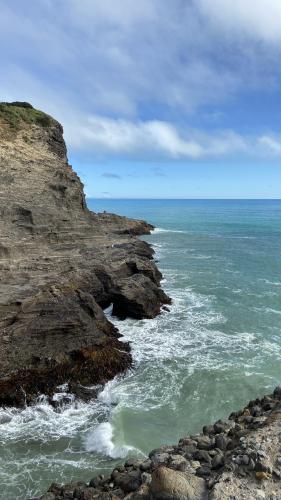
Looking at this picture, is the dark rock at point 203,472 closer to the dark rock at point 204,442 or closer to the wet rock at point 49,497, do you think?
the dark rock at point 204,442

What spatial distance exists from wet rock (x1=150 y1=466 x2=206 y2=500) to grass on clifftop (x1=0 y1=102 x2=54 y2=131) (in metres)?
34.5

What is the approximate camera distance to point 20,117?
3928 cm

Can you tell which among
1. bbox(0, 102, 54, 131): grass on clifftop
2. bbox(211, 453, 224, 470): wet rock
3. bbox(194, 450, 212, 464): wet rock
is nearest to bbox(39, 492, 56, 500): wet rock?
bbox(194, 450, 212, 464): wet rock

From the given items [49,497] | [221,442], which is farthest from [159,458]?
[49,497]

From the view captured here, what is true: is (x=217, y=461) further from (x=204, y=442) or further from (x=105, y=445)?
(x=105, y=445)

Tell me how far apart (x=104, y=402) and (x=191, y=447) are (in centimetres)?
752

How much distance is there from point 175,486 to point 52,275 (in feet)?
57.3

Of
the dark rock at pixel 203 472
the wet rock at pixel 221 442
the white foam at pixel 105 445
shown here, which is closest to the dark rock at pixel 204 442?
the wet rock at pixel 221 442

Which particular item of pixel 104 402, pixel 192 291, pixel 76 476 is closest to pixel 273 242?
pixel 192 291

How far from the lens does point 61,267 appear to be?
89.0 feet

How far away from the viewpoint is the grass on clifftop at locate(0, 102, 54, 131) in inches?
1506

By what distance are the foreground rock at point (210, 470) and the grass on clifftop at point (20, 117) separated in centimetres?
3274

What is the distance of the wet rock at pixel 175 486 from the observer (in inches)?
347

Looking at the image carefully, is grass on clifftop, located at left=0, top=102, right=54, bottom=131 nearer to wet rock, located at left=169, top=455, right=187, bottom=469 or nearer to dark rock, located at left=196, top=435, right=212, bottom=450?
dark rock, located at left=196, top=435, right=212, bottom=450
